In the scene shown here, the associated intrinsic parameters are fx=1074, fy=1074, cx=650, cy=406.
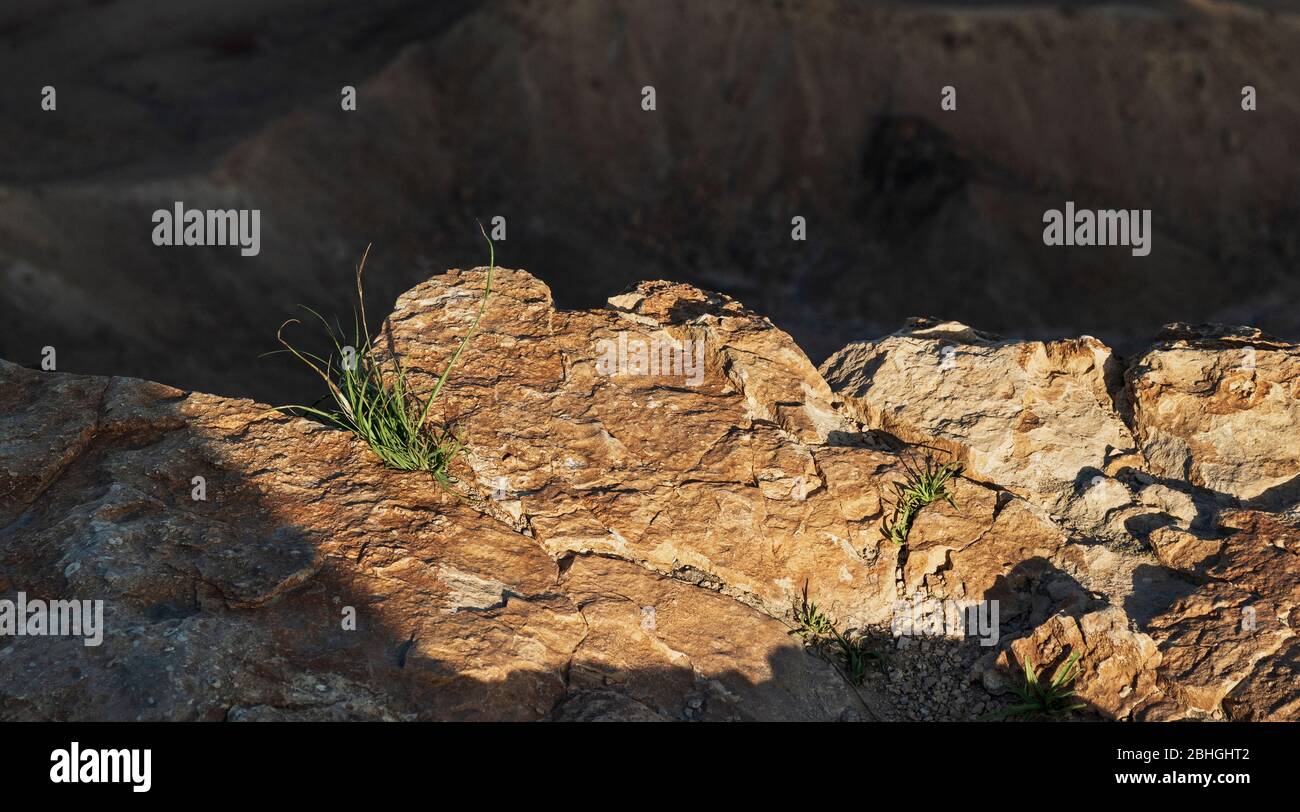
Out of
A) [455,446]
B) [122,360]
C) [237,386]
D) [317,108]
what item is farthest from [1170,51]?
[455,446]

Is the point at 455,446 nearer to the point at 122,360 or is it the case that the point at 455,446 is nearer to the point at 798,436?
the point at 798,436

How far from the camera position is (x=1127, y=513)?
4824 millimetres

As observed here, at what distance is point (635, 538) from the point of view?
4.61 meters

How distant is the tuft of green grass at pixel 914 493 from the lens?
4746 millimetres

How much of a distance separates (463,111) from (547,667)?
2078 centimetres

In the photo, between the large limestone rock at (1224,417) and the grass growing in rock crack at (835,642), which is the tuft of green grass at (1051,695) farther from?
the large limestone rock at (1224,417)

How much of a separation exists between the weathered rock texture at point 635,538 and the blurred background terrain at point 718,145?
14568mm

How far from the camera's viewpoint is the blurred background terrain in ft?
67.4

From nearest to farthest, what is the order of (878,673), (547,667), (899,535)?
1. (547,667)
2. (878,673)
3. (899,535)
